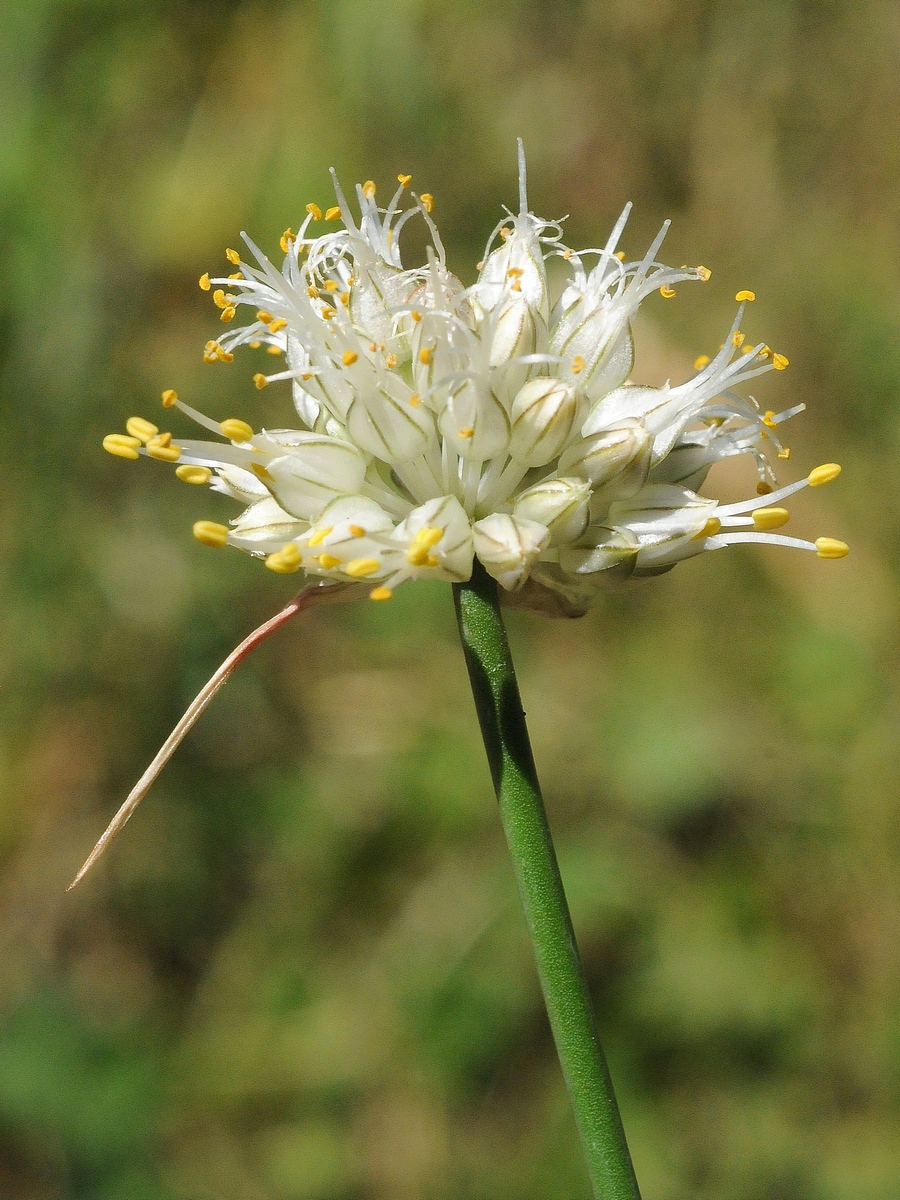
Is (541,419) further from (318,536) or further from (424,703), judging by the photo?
(424,703)

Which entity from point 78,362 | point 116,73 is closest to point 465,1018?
point 78,362

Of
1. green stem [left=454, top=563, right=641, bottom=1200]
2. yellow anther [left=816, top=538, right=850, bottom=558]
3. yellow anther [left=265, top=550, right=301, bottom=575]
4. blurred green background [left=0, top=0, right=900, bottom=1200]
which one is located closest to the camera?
green stem [left=454, top=563, right=641, bottom=1200]

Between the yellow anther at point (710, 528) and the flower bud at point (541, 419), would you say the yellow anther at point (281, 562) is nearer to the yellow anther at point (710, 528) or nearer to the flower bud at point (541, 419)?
the flower bud at point (541, 419)

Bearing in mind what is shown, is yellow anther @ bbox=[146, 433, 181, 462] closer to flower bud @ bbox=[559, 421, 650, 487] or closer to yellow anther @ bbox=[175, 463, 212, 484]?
yellow anther @ bbox=[175, 463, 212, 484]

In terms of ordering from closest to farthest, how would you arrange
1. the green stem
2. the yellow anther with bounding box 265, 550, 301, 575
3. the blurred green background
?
the green stem
the yellow anther with bounding box 265, 550, 301, 575
the blurred green background

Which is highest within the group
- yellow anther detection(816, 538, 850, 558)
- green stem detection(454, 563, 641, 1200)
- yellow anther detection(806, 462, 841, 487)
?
yellow anther detection(806, 462, 841, 487)

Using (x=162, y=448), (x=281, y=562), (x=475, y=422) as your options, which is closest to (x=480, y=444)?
(x=475, y=422)

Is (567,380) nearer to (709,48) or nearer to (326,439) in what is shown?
(326,439)

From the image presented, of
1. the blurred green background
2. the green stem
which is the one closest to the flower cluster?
the green stem
